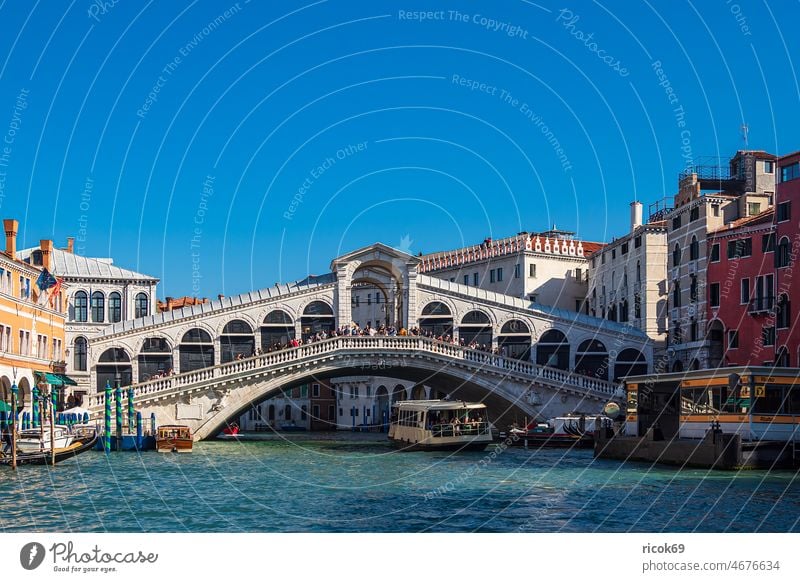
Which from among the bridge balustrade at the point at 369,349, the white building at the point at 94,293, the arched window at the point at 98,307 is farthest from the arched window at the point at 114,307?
the bridge balustrade at the point at 369,349

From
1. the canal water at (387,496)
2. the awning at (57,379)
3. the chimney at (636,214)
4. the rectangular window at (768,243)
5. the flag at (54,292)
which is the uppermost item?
the chimney at (636,214)

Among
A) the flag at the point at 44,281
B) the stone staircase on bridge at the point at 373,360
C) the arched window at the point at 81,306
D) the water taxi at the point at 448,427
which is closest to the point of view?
the flag at the point at 44,281

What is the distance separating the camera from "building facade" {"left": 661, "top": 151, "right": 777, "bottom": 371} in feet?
181

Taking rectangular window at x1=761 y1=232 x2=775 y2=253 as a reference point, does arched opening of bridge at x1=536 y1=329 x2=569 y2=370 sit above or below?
below

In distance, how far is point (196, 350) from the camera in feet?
192

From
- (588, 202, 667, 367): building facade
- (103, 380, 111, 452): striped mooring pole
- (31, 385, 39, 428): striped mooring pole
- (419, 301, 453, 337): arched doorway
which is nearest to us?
(31, 385, 39, 428): striped mooring pole

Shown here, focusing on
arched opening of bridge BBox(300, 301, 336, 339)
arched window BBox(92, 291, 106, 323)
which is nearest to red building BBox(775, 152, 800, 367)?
arched opening of bridge BBox(300, 301, 336, 339)

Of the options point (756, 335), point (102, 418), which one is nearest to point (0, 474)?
point (102, 418)

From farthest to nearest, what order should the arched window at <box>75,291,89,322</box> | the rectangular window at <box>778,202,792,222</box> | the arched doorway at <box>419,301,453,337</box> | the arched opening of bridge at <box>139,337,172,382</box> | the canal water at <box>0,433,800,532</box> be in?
the arched window at <box>75,291,89,322</box>
the arched doorway at <box>419,301,453,337</box>
the arched opening of bridge at <box>139,337,172,382</box>
the rectangular window at <box>778,202,792,222</box>
the canal water at <box>0,433,800,532</box>

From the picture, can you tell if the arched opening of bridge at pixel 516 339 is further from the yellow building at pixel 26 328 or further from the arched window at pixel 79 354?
the yellow building at pixel 26 328

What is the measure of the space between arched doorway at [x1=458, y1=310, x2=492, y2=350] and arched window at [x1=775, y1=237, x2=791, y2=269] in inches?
611

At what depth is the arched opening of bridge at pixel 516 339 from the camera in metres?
61.4

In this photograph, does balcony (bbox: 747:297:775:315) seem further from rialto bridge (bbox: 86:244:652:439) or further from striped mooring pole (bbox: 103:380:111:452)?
striped mooring pole (bbox: 103:380:111:452)

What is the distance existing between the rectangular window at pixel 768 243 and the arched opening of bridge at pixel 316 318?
19.3 metres
